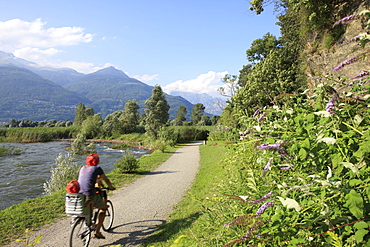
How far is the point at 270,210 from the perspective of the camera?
60.6 inches

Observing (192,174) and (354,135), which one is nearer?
(354,135)

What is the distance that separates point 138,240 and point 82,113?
75512mm

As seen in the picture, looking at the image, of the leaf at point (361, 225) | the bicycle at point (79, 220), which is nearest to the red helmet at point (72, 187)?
the bicycle at point (79, 220)

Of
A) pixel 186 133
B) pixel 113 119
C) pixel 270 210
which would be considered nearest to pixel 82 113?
pixel 113 119

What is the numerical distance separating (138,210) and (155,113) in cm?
3007

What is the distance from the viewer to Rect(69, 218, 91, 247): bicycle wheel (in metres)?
4.45

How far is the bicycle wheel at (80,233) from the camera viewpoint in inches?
175

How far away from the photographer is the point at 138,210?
6828 mm

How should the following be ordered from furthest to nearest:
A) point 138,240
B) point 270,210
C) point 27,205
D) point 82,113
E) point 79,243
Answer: point 82,113 → point 27,205 → point 138,240 → point 79,243 → point 270,210

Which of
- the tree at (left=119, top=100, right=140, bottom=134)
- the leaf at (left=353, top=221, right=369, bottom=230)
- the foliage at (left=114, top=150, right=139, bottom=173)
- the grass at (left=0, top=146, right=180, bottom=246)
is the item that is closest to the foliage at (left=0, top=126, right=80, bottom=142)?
the tree at (left=119, top=100, right=140, bottom=134)

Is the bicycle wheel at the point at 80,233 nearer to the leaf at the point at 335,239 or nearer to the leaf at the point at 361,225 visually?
the leaf at the point at 335,239

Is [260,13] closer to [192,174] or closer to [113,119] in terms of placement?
[192,174]

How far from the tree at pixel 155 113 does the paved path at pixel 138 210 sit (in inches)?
948

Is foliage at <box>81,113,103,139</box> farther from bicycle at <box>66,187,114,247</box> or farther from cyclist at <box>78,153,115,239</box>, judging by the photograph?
bicycle at <box>66,187,114,247</box>
